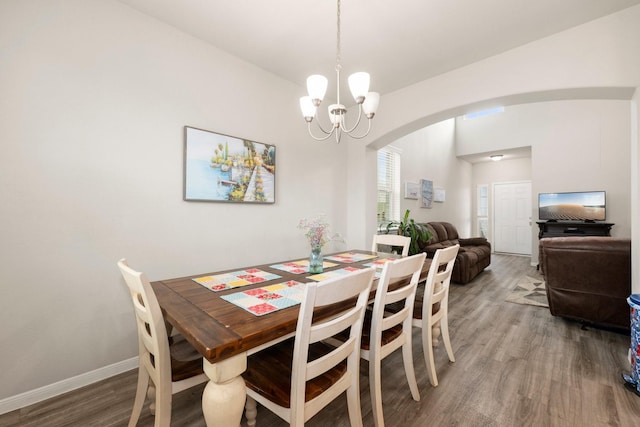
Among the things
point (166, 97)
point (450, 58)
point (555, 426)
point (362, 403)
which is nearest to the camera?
point (555, 426)

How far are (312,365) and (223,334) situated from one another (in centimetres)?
37

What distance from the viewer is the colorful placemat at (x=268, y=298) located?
1234mm

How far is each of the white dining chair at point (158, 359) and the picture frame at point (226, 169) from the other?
1.23 metres

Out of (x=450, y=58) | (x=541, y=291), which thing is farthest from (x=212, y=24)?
(x=541, y=291)

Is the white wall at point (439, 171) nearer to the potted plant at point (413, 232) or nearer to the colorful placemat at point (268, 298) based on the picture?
the potted plant at point (413, 232)

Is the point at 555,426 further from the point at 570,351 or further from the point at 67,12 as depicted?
the point at 67,12

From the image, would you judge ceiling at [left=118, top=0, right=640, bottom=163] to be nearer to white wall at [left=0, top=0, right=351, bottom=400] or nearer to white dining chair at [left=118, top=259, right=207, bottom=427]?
white wall at [left=0, top=0, right=351, bottom=400]

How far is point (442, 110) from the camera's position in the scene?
2.99m

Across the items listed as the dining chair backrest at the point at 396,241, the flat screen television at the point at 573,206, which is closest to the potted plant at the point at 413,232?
the dining chair backrest at the point at 396,241

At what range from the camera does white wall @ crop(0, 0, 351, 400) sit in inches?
64.5

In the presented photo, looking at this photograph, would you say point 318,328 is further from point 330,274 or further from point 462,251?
point 462,251

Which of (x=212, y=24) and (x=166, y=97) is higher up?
(x=212, y=24)

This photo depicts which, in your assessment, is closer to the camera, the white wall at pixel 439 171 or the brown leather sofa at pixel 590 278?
the brown leather sofa at pixel 590 278

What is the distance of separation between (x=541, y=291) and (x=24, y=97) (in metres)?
5.98
